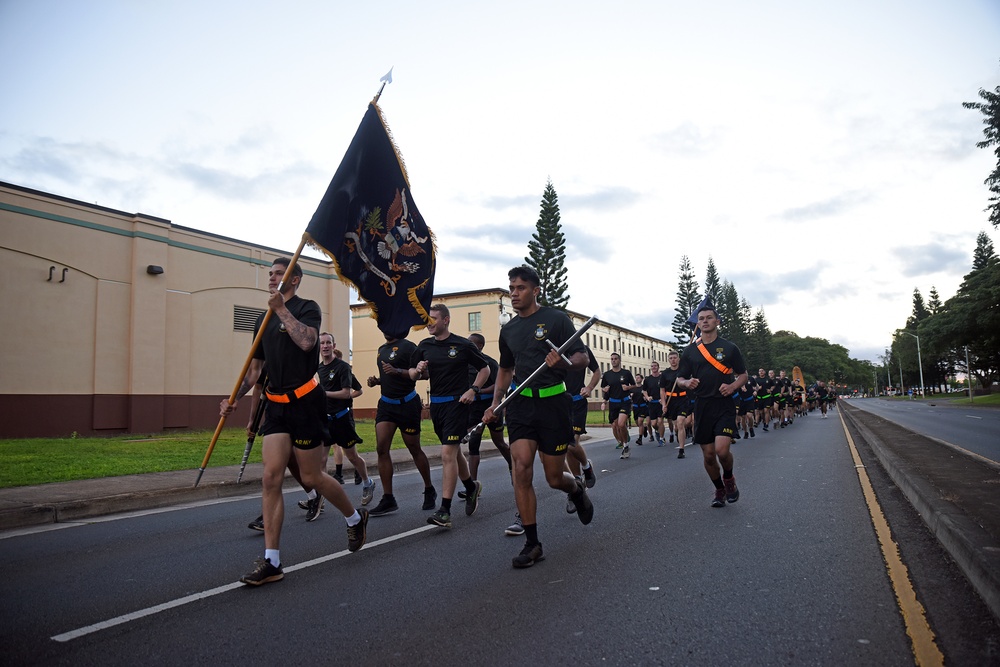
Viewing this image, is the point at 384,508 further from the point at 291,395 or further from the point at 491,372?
the point at 291,395

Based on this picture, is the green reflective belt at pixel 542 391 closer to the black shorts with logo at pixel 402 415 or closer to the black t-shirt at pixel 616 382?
the black shorts with logo at pixel 402 415

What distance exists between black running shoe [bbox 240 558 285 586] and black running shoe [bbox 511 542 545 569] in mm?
1628

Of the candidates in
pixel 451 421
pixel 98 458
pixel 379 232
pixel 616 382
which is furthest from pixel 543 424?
pixel 98 458

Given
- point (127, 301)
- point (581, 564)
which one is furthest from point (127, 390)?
point (581, 564)

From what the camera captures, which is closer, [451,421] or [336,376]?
[451,421]

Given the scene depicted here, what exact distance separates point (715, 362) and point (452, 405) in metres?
3.04

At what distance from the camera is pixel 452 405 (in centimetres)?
730

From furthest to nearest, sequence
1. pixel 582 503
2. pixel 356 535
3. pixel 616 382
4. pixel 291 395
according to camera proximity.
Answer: pixel 616 382 → pixel 582 503 → pixel 356 535 → pixel 291 395

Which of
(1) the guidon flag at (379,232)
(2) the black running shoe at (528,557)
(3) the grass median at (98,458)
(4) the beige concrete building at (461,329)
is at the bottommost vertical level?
(2) the black running shoe at (528,557)

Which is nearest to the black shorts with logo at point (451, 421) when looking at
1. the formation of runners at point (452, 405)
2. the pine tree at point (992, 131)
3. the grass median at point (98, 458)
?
the formation of runners at point (452, 405)

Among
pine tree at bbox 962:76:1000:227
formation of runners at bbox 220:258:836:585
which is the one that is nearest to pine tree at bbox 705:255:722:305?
pine tree at bbox 962:76:1000:227

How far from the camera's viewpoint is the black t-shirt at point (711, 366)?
7.79 meters

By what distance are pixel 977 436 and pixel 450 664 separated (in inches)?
727

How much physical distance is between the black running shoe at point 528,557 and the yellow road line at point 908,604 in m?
2.29
